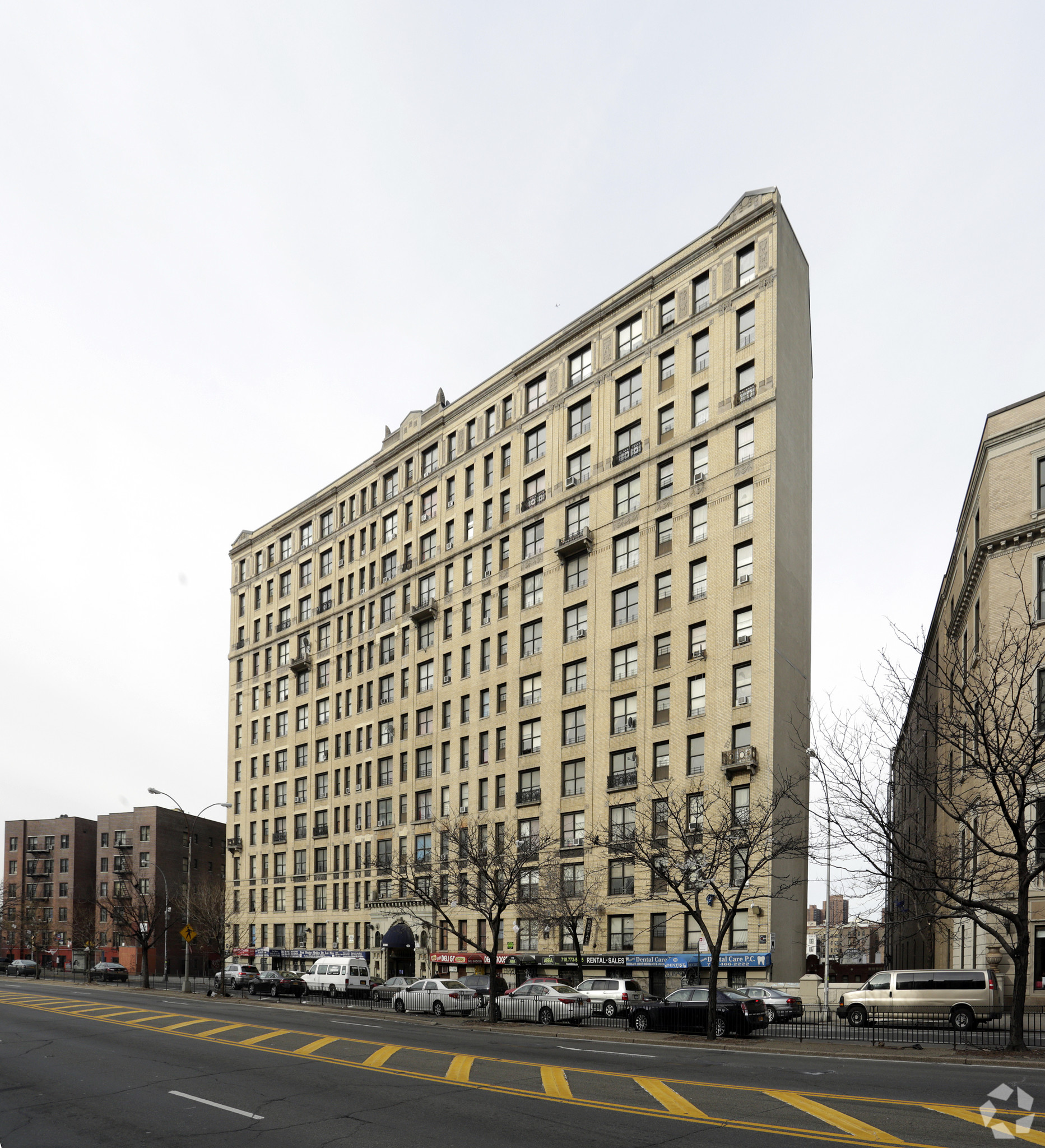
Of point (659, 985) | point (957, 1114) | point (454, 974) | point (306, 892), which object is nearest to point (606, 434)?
point (659, 985)

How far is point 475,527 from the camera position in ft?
237

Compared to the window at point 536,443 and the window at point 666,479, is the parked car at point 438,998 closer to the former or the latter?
the window at point 666,479

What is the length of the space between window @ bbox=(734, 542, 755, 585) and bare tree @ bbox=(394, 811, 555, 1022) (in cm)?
1712

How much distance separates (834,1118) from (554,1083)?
5774mm

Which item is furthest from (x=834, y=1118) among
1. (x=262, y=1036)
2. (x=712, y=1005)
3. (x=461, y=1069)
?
(x=262, y=1036)

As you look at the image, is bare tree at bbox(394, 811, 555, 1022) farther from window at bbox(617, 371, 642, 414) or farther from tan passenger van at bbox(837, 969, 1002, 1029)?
window at bbox(617, 371, 642, 414)

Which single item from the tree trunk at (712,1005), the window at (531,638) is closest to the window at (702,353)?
the window at (531,638)

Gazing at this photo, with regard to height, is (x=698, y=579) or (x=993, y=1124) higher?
(x=698, y=579)

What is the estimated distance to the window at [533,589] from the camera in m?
66.0

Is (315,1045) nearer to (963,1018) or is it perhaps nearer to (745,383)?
(963,1018)

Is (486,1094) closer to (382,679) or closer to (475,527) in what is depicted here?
(475,527)

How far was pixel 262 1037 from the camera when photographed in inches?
1147

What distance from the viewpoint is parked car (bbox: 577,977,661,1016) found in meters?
41.5

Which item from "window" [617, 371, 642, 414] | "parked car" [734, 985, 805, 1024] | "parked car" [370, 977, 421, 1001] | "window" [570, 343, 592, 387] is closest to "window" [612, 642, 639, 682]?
"window" [617, 371, 642, 414]
